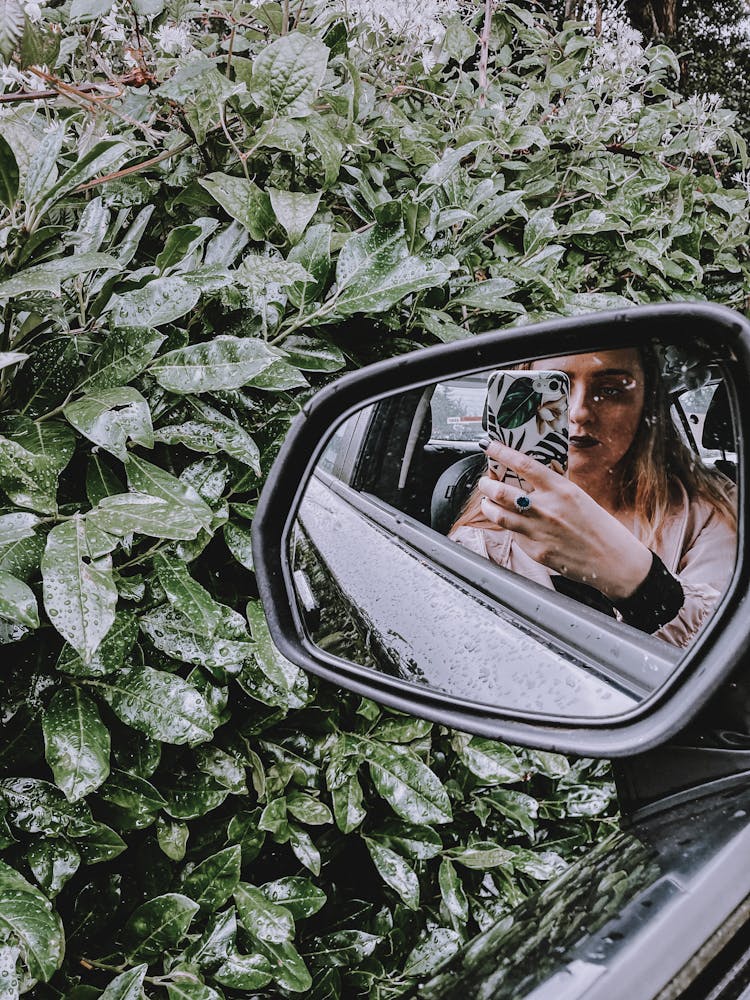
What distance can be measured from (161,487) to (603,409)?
2.02ft

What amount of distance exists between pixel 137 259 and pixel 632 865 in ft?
4.02

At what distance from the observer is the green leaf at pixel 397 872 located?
127 centimetres

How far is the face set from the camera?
77 centimetres

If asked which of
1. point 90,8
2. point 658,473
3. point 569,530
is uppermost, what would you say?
point 90,8

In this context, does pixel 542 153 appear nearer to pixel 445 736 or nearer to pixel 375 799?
pixel 445 736

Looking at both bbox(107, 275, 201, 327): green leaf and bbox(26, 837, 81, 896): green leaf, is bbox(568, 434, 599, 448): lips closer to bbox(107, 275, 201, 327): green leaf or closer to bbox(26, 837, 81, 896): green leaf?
bbox(107, 275, 201, 327): green leaf

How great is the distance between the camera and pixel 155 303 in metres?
1.01

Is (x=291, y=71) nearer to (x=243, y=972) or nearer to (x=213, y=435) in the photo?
(x=213, y=435)

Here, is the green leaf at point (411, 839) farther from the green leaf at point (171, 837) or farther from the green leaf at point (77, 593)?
the green leaf at point (77, 593)

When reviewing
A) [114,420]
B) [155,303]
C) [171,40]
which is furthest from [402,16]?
[114,420]

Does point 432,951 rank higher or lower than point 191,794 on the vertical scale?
lower

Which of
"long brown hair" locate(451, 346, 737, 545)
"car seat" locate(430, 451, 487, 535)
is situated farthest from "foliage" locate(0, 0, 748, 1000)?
"long brown hair" locate(451, 346, 737, 545)

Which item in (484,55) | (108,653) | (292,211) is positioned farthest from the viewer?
(484,55)

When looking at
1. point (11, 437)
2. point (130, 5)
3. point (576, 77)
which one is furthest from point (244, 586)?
point (576, 77)
